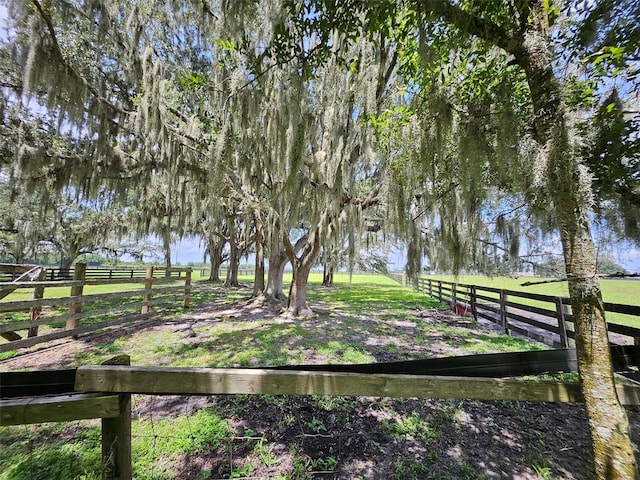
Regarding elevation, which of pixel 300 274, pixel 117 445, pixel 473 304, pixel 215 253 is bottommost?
pixel 473 304

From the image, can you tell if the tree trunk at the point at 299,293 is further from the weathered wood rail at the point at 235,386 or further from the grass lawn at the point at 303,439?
the weathered wood rail at the point at 235,386

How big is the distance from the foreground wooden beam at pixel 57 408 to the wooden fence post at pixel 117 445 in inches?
1.8

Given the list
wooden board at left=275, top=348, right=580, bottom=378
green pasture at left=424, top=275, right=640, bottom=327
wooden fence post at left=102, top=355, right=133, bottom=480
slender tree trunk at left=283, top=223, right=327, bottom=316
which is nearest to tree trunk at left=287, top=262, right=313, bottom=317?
slender tree trunk at left=283, top=223, right=327, bottom=316

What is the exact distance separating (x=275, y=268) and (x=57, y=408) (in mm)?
7444

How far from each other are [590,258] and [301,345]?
3832mm

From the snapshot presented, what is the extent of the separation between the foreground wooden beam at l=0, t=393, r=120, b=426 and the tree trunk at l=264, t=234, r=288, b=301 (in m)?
7.13

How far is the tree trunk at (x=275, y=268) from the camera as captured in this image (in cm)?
844

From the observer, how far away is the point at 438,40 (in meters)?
1.83

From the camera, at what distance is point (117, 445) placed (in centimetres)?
118

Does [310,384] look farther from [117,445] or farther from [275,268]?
[275,268]

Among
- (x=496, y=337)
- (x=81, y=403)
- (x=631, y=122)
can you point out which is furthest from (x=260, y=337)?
(x=631, y=122)

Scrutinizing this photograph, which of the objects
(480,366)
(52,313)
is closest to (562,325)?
(480,366)

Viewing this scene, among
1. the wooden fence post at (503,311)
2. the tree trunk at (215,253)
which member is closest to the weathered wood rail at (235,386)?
the wooden fence post at (503,311)

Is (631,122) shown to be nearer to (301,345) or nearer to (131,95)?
(301,345)
